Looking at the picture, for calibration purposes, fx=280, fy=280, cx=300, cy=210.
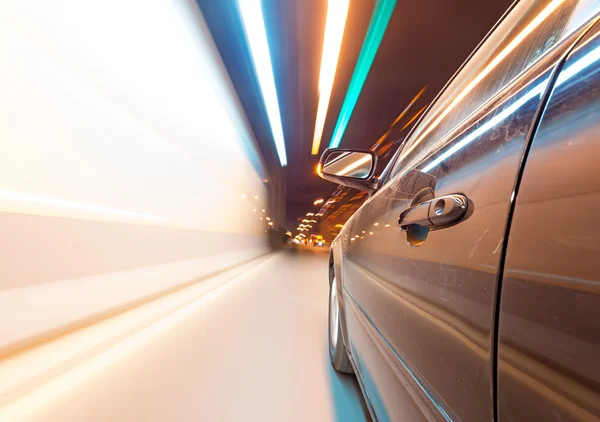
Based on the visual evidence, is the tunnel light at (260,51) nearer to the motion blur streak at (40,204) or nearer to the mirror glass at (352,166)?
the motion blur streak at (40,204)

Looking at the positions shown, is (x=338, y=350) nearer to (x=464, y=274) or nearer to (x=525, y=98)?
(x=464, y=274)

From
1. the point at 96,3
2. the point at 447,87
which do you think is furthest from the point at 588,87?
the point at 96,3

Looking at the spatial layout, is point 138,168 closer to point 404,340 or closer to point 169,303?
point 169,303

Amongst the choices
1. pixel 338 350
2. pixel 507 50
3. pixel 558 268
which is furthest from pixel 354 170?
pixel 558 268

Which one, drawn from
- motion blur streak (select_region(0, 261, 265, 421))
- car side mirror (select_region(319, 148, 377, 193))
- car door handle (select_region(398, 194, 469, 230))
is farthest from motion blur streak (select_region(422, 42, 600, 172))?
motion blur streak (select_region(0, 261, 265, 421))

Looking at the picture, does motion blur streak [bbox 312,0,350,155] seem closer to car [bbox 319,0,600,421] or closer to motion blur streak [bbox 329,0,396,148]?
motion blur streak [bbox 329,0,396,148]

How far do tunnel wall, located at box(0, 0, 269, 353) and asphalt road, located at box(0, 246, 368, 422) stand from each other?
0.37 metres

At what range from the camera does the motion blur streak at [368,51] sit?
183 inches

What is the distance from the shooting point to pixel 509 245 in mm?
398

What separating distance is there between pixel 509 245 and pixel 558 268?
67 millimetres

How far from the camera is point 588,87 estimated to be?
0.36 metres

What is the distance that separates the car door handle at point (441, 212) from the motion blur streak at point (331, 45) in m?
5.01

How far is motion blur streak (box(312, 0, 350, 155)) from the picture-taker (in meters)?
4.59

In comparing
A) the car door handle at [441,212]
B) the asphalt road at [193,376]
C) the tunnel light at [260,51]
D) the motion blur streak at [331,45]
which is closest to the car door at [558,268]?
the car door handle at [441,212]
